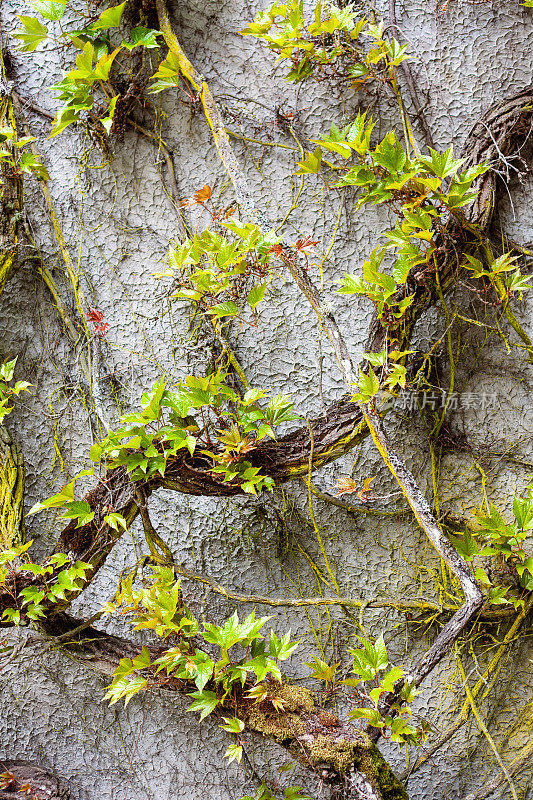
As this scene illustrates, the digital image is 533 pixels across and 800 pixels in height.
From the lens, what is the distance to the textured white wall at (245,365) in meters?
1.35

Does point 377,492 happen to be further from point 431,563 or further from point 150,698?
point 150,698

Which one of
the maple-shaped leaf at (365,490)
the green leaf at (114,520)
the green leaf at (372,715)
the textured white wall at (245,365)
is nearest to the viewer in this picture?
the green leaf at (372,715)

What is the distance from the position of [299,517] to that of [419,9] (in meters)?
1.16

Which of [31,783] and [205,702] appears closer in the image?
[205,702]

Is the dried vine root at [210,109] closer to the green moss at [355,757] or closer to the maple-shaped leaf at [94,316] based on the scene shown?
the maple-shaped leaf at [94,316]

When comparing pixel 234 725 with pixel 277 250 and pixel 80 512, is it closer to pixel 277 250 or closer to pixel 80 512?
pixel 80 512

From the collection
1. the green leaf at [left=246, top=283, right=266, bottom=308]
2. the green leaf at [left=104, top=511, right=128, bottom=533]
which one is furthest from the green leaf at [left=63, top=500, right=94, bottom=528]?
the green leaf at [left=246, top=283, right=266, bottom=308]

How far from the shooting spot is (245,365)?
4.55 feet

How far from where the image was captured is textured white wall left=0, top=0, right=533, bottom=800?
135 cm

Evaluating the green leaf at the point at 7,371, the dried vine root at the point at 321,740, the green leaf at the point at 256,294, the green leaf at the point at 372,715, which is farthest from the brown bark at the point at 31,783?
the green leaf at the point at 256,294

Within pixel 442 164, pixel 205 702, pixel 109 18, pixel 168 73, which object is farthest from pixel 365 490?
pixel 109 18

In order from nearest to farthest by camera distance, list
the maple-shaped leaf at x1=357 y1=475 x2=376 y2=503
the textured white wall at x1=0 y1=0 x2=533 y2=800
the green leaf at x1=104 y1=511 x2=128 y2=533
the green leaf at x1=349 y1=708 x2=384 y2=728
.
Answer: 1. the green leaf at x1=349 y1=708 x2=384 y2=728
2. the green leaf at x1=104 y1=511 x2=128 y2=533
3. the maple-shaped leaf at x1=357 y1=475 x2=376 y2=503
4. the textured white wall at x1=0 y1=0 x2=533 y2=800

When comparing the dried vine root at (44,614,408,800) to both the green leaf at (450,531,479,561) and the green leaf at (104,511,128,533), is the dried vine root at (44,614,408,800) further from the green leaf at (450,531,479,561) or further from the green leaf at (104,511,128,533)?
the green leaf at (450,531,479,561)

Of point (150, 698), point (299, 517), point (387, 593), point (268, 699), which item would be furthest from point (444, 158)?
point (150, 698)
